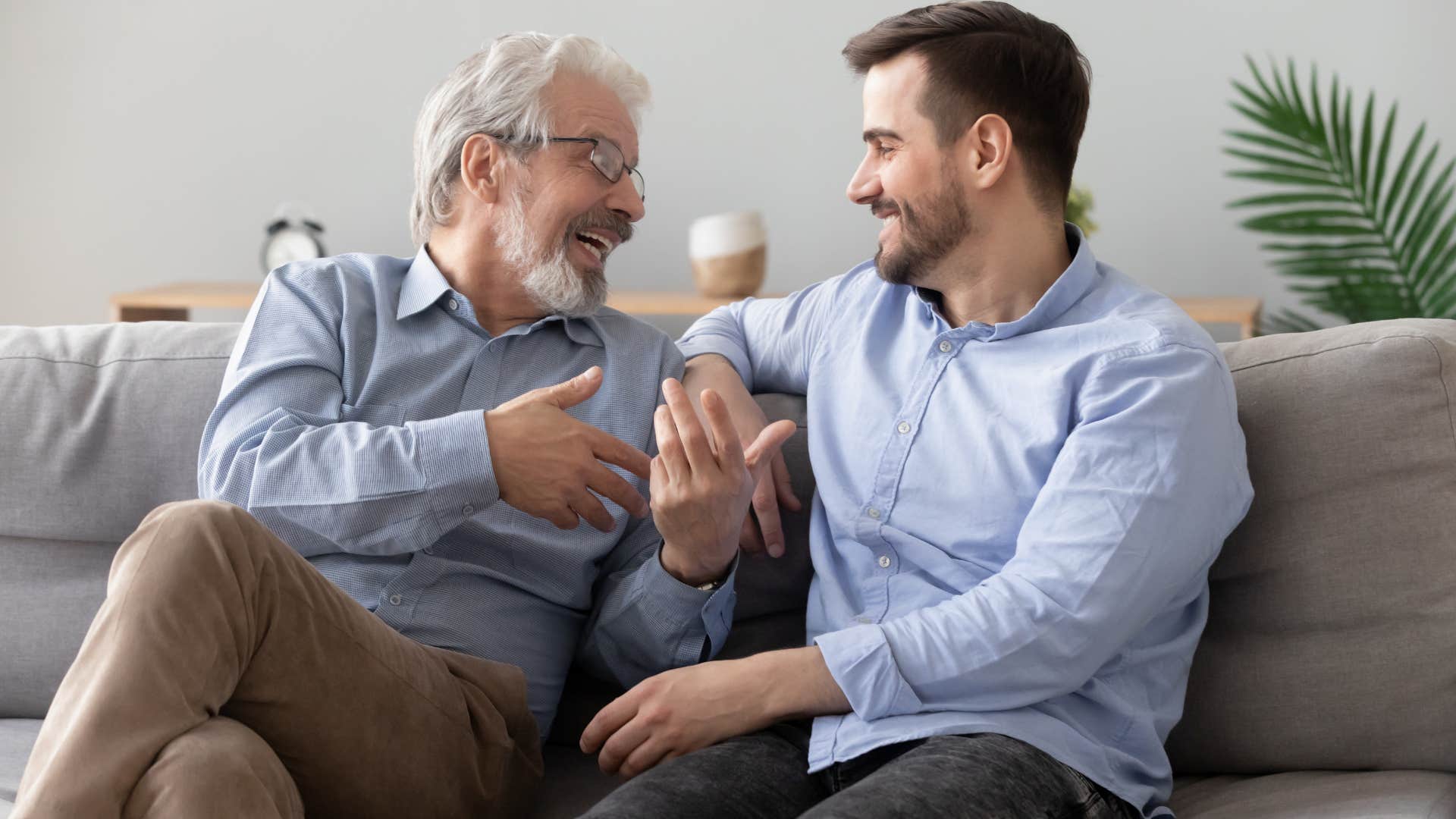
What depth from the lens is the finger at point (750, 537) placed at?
1.70 metres

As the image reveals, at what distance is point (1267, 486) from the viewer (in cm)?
154

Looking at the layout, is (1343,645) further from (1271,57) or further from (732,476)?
(1271,57)

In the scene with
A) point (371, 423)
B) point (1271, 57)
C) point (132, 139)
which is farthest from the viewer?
point (132, 139)

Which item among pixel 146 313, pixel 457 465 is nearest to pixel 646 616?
pixel 457 465

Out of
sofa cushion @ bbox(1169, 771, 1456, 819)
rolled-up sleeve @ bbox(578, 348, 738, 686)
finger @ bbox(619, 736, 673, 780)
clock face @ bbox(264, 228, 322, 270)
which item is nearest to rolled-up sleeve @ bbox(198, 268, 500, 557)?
rolled-up sleeve @ bbox(578, 348, 738, 686)

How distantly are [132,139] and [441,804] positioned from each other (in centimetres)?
330

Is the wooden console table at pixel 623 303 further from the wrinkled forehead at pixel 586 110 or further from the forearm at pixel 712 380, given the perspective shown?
the forearm at pixel 712 380

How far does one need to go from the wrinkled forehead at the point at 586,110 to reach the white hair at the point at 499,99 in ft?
0.04

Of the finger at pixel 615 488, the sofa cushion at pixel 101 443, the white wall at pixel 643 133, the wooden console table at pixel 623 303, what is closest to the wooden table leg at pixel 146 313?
the wooden console table at pixel 623 303

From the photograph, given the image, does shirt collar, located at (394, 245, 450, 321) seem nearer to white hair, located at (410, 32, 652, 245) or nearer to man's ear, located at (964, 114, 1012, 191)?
white hair, located at (410, 32, 652, 245)

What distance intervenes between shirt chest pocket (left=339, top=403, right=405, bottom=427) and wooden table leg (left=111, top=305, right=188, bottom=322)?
2.35m

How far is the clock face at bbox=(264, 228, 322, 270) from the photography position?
12.5 feet

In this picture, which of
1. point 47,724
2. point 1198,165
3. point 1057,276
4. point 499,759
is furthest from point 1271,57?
point 47,724

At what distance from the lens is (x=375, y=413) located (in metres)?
1.68
